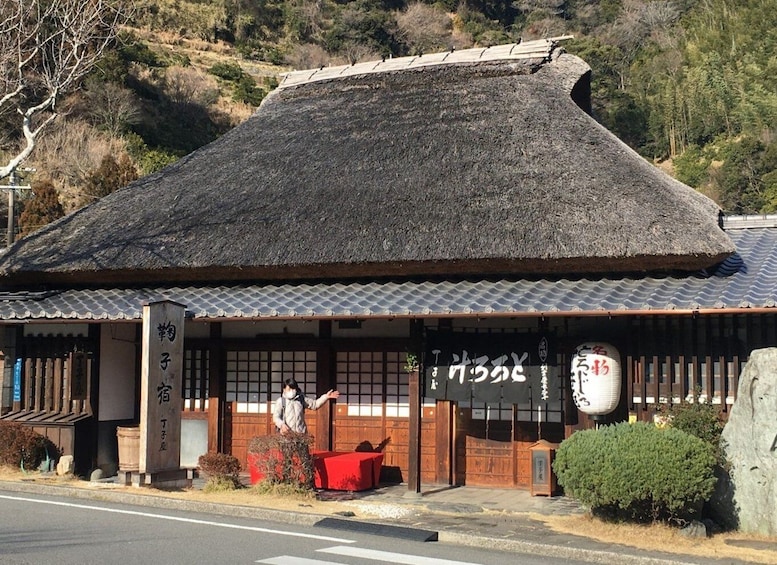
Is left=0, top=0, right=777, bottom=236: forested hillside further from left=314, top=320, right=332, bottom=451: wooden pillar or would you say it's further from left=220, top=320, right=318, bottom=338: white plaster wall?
left=314, top=320, right=332, bottom=451: wooden pillar

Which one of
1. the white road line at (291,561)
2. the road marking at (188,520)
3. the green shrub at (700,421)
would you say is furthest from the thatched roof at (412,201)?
the white road line at (291,561)

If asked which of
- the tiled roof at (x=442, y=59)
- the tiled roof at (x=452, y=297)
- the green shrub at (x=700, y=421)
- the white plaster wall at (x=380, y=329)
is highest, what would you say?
the tiled roof at (x=442, y=59)

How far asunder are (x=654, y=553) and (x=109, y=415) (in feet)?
32.4

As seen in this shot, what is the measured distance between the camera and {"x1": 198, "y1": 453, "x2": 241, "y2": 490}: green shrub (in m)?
11.9

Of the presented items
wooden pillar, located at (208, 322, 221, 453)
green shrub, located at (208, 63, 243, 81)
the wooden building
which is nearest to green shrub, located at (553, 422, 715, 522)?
the wooden building

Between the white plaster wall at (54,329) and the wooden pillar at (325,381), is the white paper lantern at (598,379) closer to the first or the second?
the wooden pillar at (325,381)

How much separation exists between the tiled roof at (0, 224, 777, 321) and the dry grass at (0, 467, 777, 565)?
2.48 m

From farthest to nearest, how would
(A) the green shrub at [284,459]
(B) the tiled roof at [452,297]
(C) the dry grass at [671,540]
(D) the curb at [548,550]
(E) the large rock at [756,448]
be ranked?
(A) the green shrub at [284,459] → (B) the tiled roof at [452,297] → (E) the large rock at [756,448] → (C) the dry grass at [671,540] → (D) the curb at [548,550]

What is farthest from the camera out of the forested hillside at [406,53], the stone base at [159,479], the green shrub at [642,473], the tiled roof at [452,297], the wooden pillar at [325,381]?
the forested hillside at [406,53]

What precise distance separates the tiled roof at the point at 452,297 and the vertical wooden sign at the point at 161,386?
63cm

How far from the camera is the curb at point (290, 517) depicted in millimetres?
8164

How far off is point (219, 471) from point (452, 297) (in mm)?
3976

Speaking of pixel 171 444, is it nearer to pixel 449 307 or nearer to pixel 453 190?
pixel 449 307

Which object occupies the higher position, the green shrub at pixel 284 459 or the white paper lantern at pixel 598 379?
the white paper lantern at pixel 598 379
